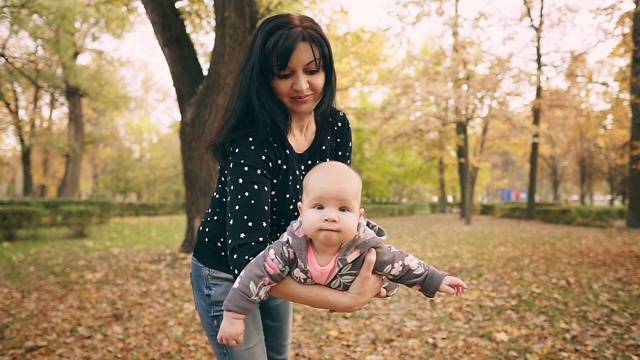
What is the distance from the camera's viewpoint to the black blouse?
1.61 meters

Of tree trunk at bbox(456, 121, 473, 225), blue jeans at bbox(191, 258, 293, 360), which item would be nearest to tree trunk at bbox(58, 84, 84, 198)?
tree trunk at bbox(456, 121, 473, 225)

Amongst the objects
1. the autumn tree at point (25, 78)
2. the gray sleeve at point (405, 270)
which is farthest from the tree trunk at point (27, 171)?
the gray sleeve at point (405, 270)

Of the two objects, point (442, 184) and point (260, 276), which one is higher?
point (442, 184)

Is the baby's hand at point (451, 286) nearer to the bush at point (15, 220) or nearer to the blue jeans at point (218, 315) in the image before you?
the blue jeans at point (218, 315)

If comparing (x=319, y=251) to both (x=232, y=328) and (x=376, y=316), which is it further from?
(x=376, y=316)

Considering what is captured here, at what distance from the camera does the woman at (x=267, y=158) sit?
1.63 m

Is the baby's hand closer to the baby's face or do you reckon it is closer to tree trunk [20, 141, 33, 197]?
the baby's face

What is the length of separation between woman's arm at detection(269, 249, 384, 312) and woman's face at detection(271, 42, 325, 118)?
70 centimetres

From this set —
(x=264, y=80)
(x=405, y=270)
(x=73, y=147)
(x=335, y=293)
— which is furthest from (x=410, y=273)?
(x=73, y=147)

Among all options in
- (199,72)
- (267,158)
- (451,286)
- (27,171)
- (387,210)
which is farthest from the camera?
(387,210)

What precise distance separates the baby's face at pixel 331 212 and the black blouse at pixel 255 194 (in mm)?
169

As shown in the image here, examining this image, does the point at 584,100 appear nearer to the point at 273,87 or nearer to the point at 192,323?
the point at 192,323

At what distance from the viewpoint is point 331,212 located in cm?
160

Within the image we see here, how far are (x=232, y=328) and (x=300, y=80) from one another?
3.35ft
